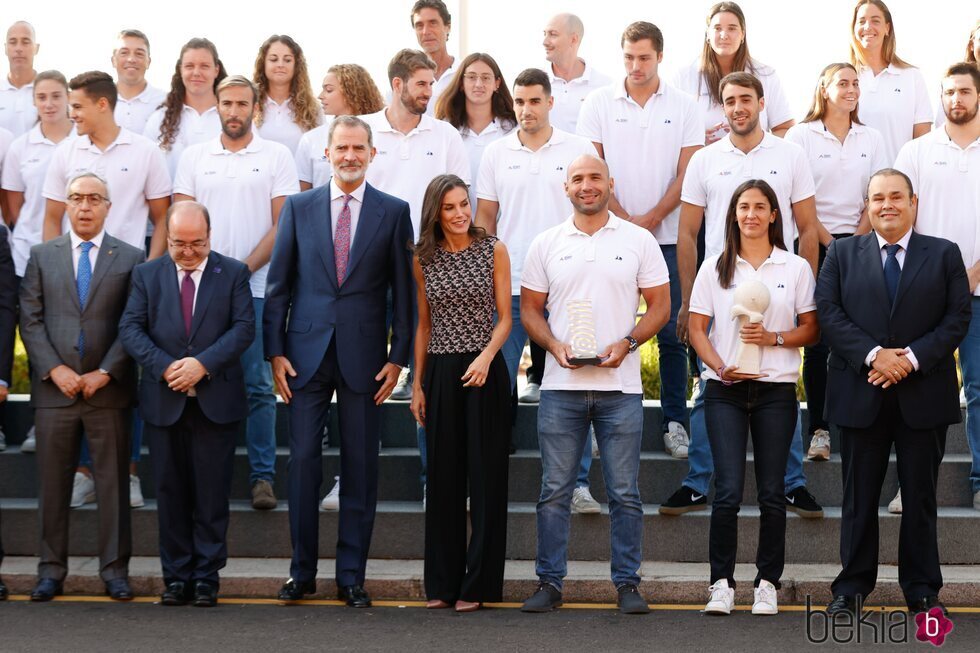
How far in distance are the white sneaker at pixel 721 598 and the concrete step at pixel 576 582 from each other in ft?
1.30

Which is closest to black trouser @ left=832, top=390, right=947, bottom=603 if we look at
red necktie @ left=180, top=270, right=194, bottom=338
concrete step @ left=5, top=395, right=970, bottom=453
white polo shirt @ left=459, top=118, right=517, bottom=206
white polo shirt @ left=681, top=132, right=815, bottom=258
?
white polo shirt @ left=681, top=132, right=815, bottom=258

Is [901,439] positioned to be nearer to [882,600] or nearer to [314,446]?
[882,600]

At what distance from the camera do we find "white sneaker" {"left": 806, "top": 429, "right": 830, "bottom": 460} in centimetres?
838

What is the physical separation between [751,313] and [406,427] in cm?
282

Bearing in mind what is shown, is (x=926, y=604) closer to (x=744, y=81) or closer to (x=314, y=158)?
(x=744, y=81)

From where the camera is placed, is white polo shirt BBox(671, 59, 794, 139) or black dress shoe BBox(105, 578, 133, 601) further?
white polo shirt BBox(671, 59, 794, 139)

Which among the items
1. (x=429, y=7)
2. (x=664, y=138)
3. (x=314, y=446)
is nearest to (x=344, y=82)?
(x=429, y=7)

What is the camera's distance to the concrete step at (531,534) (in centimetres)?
801

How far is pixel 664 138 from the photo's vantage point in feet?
28.1

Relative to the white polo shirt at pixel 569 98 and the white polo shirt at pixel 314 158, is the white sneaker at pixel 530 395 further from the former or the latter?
the white polo shirt at pixel 314 158

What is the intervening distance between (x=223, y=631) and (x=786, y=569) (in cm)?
323

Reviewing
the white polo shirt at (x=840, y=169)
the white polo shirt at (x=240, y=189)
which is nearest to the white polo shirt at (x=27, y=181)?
the white polo shirt at (x=240, y=189)

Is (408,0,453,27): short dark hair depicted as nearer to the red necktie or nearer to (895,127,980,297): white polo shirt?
the red necktie

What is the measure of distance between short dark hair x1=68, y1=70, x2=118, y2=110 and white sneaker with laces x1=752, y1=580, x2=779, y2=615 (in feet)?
16.2
